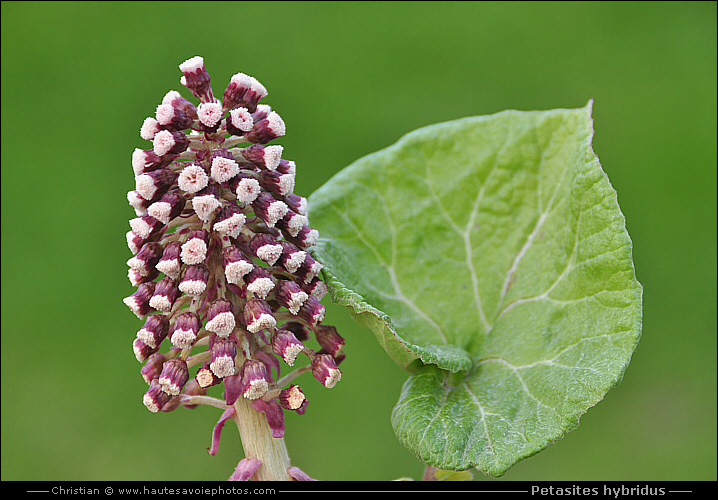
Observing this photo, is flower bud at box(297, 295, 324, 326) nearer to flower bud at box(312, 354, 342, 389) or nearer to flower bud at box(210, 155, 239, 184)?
flower bud at box(312, 354, 342, 389)

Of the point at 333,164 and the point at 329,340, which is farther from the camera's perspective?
the point at 333,164

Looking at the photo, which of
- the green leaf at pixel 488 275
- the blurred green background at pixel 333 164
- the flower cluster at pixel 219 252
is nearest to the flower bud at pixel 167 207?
the flower cluster at pixel 219 252

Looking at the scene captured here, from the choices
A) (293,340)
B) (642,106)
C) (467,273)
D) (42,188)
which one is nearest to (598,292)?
(467,273)

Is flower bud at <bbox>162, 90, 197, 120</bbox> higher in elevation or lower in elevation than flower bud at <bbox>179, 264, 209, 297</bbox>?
higher

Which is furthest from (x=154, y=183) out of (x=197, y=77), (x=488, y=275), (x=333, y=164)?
(x=333, y=164)

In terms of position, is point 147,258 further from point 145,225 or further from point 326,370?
point 326,370

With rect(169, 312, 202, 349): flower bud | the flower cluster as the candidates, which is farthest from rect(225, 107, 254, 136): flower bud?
rect(169, 312, 202, 349): flower bud
